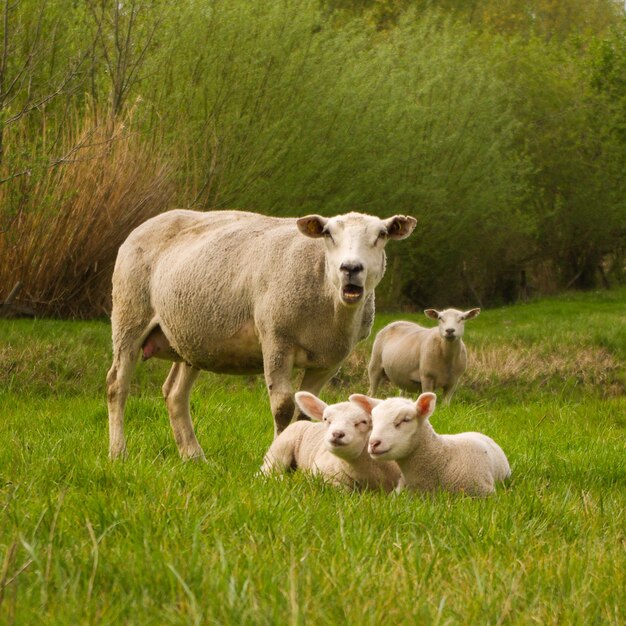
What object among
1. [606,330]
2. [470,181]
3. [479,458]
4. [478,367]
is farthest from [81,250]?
[470,181]

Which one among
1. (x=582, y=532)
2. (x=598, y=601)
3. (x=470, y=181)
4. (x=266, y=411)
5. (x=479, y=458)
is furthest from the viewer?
(x=470, y=181)

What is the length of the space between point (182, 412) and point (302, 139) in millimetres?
12109

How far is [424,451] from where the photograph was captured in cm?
511

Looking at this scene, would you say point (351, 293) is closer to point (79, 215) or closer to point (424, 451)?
point (424, 451)

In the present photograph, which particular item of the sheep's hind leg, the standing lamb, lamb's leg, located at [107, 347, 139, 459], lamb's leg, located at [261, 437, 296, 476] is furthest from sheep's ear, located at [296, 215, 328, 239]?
the sheep's hind leg

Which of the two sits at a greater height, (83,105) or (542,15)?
(542,15)

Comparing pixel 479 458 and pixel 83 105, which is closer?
pixel 479 458

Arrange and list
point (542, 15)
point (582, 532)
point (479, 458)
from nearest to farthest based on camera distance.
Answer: point (582, 532) → point (479, 458) → point (542, 15)

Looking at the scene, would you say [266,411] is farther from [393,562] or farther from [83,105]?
[83,105]

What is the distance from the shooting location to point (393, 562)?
316 cm

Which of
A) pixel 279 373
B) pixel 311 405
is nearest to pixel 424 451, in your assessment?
pixel 311 405

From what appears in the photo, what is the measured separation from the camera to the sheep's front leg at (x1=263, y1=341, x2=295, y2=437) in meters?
5.94

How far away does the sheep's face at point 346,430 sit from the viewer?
193 inches

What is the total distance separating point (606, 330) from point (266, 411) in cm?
910
